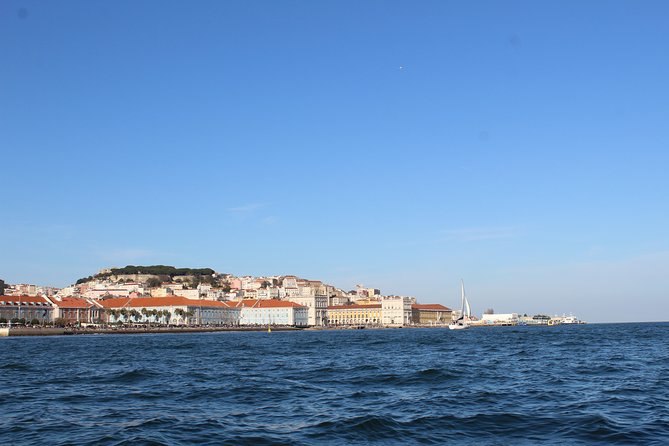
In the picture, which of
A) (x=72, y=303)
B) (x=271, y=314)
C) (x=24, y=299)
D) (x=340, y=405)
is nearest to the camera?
(x=340, y=405)

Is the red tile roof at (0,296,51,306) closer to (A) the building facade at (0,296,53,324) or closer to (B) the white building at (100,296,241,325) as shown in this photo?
(A) the building facade at (0,296,53,324)

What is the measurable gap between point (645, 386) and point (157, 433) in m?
15.5

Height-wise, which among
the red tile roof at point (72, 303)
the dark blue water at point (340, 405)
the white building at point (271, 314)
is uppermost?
the red tile roof at point (72, 303)

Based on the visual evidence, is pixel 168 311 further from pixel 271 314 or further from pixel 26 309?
pixel 26 309

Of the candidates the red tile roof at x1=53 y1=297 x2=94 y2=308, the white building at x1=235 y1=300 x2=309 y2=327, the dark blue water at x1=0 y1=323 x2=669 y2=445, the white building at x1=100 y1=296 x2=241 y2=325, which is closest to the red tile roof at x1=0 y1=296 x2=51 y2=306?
the red tile roof at x1=53 y1=297 x2=94 y2=308

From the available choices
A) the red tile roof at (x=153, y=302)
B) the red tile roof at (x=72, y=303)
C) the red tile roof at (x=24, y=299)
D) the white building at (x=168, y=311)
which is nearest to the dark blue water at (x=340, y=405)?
the red tile roof at (x=24, y=299)

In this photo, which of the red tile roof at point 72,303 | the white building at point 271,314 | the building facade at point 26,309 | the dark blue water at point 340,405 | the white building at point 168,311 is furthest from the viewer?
the white building at point 271,314

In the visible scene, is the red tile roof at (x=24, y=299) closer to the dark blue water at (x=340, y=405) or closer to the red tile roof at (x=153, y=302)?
the red tile roof at (x=153, y=302)

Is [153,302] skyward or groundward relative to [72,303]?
skyward

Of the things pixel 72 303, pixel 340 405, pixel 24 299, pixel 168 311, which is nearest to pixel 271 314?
pixel 168 311

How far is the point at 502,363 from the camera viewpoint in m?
33.8

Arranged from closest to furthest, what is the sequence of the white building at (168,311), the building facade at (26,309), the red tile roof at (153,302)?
the building facade at (26,309), the white building at (168,311), the red tile roof at (153,302)

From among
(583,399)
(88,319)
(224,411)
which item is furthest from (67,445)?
(88,319)

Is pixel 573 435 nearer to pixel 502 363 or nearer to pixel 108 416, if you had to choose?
pixel 108 416
